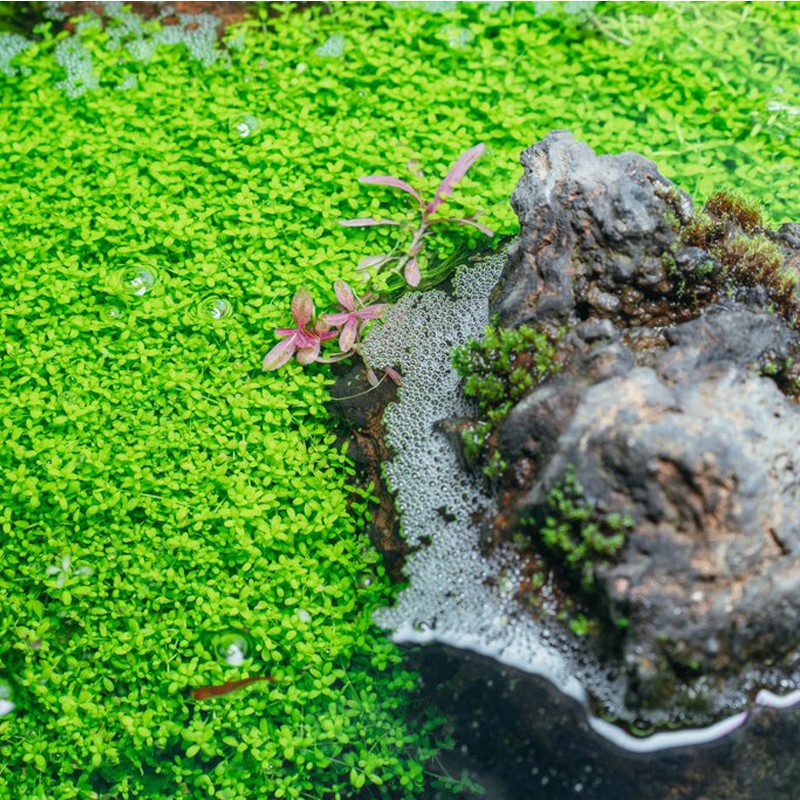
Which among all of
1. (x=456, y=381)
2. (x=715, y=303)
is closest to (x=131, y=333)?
(x=456, y=381)

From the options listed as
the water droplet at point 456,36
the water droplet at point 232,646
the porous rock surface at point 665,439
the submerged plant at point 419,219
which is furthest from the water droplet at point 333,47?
the water droplet at point 232,646

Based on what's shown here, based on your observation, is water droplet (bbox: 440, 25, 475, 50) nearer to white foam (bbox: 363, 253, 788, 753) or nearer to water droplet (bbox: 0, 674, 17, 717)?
white foam (bbox: 363, 253, 788, 753)

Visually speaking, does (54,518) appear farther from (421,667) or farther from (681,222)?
(681,222)

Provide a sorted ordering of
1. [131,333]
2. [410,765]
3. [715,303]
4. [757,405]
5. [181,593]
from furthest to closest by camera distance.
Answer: [131,333], [181,593], [715,303], [410,765], [757,405]

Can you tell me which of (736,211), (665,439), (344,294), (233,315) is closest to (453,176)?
(344,294)

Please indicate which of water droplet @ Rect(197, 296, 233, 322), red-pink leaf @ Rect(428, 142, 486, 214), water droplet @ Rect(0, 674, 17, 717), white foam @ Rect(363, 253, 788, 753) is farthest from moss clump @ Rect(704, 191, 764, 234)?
water droplet @ Rect(0, 674, 17, 717)

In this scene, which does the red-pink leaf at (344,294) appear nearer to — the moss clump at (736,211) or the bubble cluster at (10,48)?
the moss clump at (736,211)
